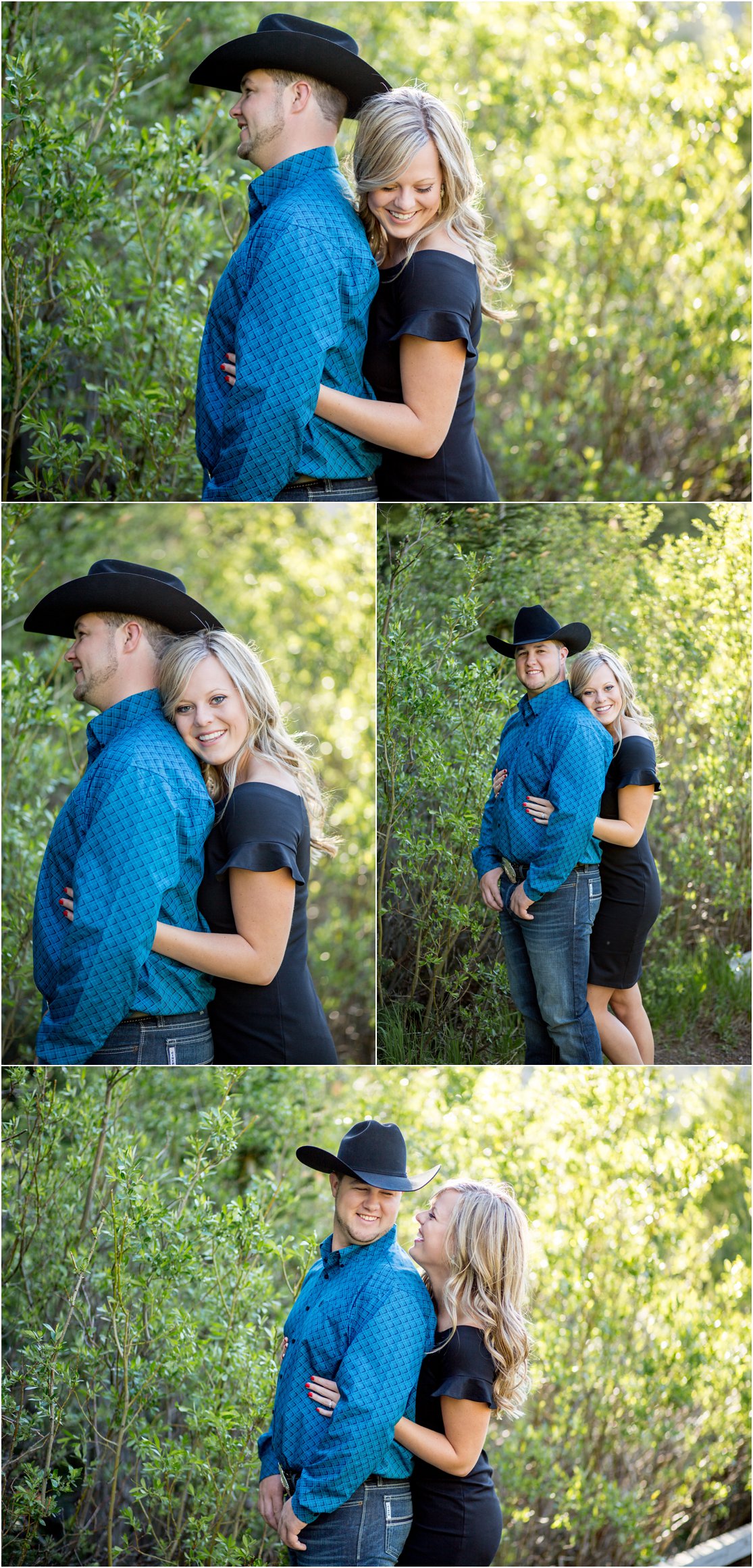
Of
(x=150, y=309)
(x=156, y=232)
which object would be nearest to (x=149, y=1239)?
(x=150, y=309)

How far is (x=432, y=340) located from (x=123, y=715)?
1157 mm

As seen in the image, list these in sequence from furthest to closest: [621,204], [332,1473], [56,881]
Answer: [621,204] < [56,881] < [332,1473]

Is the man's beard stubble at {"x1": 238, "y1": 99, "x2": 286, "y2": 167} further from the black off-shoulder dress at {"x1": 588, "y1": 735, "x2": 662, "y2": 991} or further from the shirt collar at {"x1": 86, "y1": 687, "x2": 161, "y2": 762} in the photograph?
the black off-shoulder dress at {"x1": 588, "y1": 735, "x2": 662, "y2": 991}

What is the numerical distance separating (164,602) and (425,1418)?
198cm

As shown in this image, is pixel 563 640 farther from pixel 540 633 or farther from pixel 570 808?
pixel 570 808

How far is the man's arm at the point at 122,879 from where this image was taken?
9.55 feet

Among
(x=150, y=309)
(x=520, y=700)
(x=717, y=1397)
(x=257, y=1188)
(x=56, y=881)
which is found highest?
(x=150, y=309)

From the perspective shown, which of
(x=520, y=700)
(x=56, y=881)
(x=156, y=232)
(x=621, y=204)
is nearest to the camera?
(x=56, y=881)

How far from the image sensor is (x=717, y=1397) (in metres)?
4.16

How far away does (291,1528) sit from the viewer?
2893 mm

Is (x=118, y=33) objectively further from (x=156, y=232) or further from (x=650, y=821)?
(x=650, y=821)

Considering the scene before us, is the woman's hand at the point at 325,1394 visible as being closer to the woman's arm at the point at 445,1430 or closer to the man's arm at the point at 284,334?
the woman's arm at the point at 445,1430

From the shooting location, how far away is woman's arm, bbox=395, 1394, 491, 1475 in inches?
112

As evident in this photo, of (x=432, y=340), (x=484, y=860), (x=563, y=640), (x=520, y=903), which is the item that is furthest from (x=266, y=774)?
(x=432, y=340)
